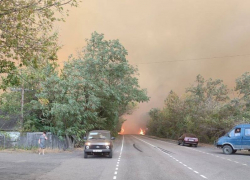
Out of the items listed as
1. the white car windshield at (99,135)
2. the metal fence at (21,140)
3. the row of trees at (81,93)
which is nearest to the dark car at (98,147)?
the white car windshield at (99,135)

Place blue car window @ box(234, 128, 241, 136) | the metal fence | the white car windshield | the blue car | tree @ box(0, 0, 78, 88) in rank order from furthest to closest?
the metal fence, blue car window @ box(234, 128, 241, 136), the blue car, the white car windshield, tree @ box(0, 0, 78, 88)

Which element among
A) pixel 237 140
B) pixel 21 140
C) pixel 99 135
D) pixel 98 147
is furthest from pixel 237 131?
pixel 21 140

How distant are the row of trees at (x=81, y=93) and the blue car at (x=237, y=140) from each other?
39.3 ft

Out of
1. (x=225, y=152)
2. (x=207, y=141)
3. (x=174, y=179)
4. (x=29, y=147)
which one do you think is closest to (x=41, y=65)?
(x=174, y=179)

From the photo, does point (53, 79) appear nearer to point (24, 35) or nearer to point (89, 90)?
point (89, 90)

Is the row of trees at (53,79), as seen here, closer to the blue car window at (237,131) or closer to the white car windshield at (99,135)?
the white car windshield at (99,135)

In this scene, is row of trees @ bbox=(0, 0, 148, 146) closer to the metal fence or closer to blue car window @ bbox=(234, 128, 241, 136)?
the metal fence

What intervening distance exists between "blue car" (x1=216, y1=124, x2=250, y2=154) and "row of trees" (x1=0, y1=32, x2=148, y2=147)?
12.0 meters

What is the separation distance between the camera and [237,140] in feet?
73.4

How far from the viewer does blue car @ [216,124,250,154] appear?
2181 centimetres

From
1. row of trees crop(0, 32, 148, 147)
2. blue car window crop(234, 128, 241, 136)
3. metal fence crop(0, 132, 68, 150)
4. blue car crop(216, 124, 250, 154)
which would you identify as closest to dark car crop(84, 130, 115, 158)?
row of trees crop(0, 32, 148, 147)

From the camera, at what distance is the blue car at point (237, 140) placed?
21.8m

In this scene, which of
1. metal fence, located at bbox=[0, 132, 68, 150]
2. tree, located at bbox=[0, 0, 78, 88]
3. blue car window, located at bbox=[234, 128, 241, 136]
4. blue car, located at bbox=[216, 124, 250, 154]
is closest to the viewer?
tree, located at bbox=[0, 0, 78, 88]

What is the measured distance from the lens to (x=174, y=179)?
1020 cm
